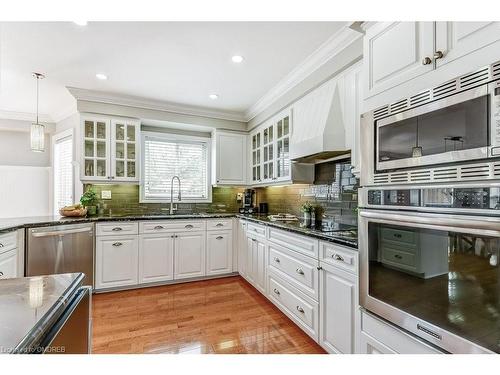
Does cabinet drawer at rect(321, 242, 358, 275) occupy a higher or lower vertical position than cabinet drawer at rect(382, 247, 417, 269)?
lower

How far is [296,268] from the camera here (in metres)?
2.31

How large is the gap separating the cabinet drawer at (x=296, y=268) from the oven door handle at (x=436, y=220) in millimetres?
863

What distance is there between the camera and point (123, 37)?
7.23ft

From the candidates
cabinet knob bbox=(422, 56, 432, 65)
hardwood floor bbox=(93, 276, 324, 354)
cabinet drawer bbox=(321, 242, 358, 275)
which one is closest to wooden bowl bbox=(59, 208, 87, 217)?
hardwood floor bbox=(93, 276, 324, 354)

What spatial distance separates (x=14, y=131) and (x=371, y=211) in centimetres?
564

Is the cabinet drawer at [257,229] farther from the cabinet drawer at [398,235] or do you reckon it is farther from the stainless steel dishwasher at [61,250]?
the stainless steel dishwasher at [61,250]

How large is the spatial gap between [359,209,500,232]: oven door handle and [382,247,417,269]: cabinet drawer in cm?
16

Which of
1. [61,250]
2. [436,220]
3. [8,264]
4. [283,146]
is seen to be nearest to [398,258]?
[436,220]

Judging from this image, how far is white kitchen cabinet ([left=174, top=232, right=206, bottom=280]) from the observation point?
3.55m

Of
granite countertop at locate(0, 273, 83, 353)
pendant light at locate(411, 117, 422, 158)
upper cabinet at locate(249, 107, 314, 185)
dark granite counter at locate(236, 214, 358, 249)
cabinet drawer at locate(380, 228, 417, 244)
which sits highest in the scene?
upper cabinet at locate(249, 107, 314, 185)

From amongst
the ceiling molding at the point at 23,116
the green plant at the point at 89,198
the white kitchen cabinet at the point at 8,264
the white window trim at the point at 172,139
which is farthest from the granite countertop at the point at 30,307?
the ceiling molding at the point at 23,116

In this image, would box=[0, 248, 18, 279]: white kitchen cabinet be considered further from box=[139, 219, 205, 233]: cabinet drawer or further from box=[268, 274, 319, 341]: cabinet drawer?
box=[268, 274, 319, 341]: cabinet drawer
